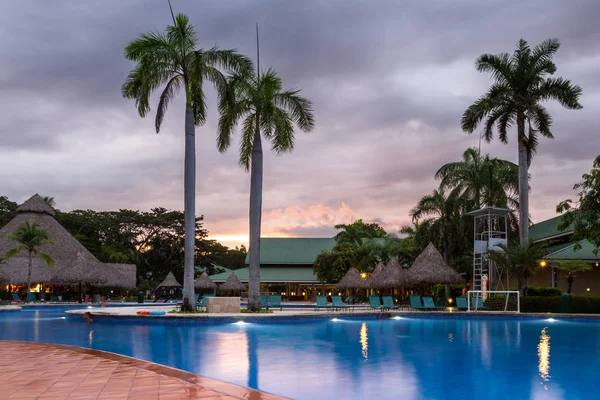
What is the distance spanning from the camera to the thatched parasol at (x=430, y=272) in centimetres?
2794

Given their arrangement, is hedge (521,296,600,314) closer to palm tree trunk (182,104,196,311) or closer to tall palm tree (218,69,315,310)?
tall palm tree (218,69,315,310)

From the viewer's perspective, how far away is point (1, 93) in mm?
24906

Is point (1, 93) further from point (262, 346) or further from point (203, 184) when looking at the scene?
point (262, 346)

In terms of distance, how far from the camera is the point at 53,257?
4375 centimetres

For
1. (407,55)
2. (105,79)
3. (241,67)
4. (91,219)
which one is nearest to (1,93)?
(105,79)

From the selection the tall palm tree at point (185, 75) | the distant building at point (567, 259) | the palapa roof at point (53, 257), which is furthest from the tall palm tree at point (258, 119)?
the palapa roof at point (53, 257)

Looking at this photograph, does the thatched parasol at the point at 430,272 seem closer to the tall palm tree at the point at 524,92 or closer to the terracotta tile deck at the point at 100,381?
the tall palm tree at the point at 524,92

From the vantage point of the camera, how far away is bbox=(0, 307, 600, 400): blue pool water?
8492 mm

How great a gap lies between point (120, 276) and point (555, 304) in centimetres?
3007

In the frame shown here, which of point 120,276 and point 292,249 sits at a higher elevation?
point 292,249

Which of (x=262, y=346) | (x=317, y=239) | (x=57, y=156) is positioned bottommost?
(x=262, y=346)

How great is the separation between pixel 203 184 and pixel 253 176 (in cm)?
1253

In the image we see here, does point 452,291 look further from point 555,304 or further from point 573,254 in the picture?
point 555,304

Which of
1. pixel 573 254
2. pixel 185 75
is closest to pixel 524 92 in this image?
pixel 573 254
